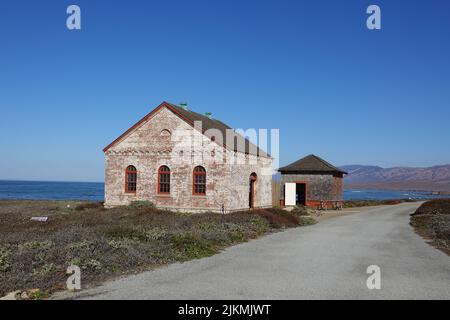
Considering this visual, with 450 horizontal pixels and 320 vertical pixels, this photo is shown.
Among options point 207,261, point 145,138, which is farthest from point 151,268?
point 145,138

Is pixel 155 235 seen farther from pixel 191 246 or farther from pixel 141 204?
pixel 141 204

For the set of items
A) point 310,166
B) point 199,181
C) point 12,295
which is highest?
point 310,166

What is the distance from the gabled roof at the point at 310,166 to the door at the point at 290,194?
149 centimetres

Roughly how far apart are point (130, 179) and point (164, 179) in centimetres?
270

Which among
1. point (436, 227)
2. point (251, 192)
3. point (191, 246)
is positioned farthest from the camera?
point (251, 192)

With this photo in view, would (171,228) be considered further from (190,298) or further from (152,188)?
(152,188)

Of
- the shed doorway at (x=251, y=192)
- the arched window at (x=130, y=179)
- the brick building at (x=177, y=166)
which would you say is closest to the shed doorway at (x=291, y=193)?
the shed doorway at (x=251, y=192)

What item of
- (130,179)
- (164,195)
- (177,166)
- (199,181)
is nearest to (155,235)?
(199,181)

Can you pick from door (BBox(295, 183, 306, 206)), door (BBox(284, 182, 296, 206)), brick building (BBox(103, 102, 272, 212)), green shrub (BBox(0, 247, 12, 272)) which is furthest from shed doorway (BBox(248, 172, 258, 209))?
green shrub (BBox(0, 247, 12, 272))

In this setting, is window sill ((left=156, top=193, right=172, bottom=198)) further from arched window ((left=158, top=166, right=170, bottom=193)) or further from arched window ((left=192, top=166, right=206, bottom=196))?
arched window ((left=192, top=166, right=206, bottom=196))

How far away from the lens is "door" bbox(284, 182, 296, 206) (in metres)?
39.1

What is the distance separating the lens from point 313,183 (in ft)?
130

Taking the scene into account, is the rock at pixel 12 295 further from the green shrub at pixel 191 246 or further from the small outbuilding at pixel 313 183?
the small outbuilding at pixel 313 183

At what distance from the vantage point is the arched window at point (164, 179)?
90.1 ft
